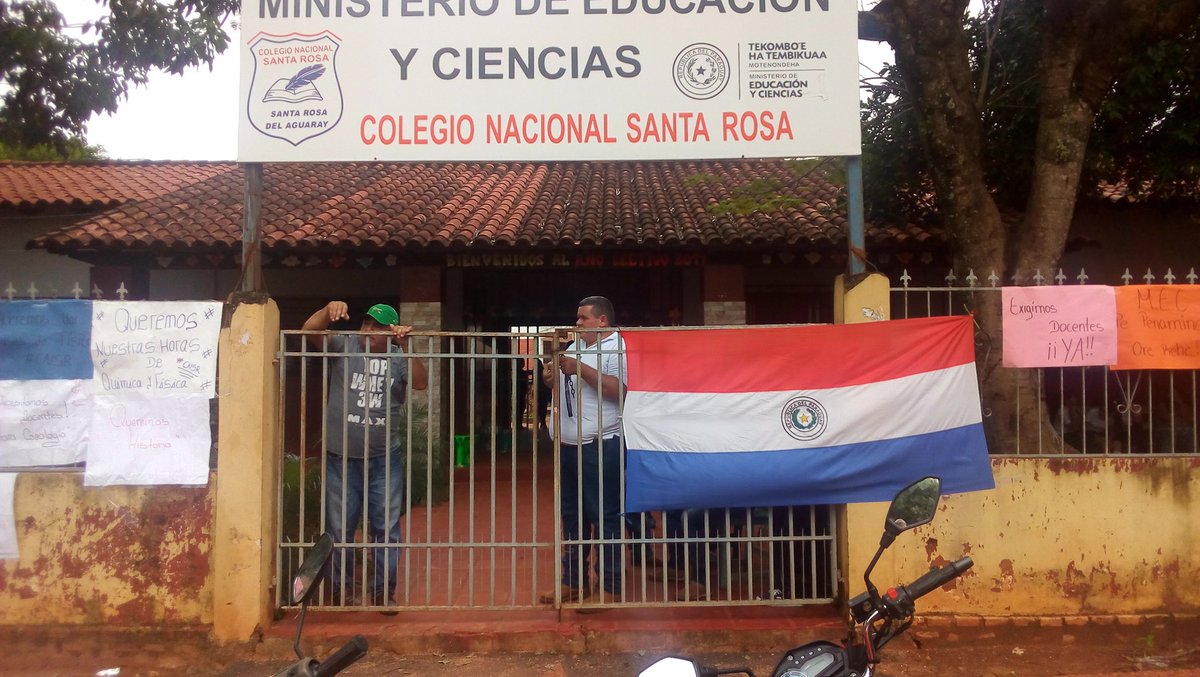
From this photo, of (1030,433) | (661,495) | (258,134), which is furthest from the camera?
(1030,433)

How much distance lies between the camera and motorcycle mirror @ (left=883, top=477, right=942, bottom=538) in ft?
7.43

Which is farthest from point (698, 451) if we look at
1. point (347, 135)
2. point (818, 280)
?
point (818, 280)

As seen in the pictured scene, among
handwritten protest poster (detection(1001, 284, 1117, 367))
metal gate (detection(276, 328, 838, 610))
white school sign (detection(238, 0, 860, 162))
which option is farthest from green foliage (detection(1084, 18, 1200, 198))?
metal gate (detection(276, 328, 838, 610))

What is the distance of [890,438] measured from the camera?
14.2ft

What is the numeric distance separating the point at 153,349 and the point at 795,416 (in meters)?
3.48

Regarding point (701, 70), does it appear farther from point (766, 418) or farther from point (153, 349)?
point (153, 349)

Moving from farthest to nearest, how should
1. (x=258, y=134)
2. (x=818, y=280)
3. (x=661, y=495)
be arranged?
(x=818, y=280) → (x=258, y=134) → (x=661, y=495)

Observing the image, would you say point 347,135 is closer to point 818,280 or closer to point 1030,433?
point 1030,433

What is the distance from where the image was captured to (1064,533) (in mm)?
4488

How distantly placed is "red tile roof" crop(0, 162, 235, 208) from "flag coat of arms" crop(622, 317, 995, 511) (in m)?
10.1

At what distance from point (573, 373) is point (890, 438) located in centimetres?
173

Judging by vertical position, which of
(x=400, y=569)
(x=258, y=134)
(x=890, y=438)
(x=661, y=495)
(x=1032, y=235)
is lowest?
(x=400, y=569)

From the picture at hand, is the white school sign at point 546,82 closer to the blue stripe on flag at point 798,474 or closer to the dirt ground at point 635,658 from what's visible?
the blue stripe on flag at point 798,474

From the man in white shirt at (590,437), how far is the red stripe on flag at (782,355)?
9.9 inches
